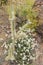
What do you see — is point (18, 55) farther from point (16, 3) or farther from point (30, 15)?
point (16, 3)

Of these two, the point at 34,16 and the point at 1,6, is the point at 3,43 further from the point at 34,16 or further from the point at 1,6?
the point at 1,6

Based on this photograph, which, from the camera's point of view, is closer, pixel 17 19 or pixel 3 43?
pixel 3 43

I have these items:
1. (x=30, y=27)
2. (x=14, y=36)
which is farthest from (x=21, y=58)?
(x=30, y=27)

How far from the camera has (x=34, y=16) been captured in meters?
4.66

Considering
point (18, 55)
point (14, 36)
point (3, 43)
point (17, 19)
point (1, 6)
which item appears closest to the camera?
point (14, 36)

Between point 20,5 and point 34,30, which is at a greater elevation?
point 20,5

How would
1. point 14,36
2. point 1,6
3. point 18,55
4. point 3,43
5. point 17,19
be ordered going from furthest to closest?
1. point 1,6
2. point 17,19
3. point 3,43
4. point 18,55
5. point 14,36

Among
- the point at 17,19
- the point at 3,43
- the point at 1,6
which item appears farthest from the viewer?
the point at 1,6

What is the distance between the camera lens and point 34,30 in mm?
4695

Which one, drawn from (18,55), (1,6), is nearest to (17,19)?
(1,6)

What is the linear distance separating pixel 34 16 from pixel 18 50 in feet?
2.99

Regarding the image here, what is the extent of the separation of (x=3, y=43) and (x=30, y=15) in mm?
747

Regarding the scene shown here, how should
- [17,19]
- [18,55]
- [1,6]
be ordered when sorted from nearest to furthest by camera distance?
[18,55], [17,19], [1,6]

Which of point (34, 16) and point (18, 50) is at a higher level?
point (34, 16)
